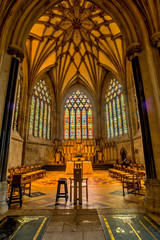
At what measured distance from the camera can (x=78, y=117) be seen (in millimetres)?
19406

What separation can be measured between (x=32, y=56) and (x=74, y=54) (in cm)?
615

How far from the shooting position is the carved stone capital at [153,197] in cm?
370

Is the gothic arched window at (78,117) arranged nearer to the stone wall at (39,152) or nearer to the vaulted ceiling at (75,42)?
the vaulted ceiling at (75,42)

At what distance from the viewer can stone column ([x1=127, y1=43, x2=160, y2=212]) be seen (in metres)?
3.84

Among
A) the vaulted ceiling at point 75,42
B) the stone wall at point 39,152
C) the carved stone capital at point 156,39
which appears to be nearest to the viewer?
the carved stone capital at point 156,39

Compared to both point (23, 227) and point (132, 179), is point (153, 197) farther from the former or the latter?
point (23, 227)

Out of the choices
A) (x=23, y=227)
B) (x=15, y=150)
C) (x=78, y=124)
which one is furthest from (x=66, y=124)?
(x=23, y=227)

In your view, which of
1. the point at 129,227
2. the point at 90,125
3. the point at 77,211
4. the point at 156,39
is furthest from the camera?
the point at 90,125

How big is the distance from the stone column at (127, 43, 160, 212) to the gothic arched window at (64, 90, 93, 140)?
13.9 meters

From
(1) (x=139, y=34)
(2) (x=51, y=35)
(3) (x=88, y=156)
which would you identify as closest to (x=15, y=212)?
(1) (x=139, y=34)

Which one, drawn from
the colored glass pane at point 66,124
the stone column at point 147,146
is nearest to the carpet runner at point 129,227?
the stone column at point 147,146

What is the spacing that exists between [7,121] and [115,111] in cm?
1369

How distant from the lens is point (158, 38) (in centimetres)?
486

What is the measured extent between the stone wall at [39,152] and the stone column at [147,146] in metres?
11.3
